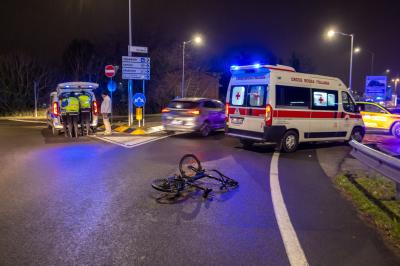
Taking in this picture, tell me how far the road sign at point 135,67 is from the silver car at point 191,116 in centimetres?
401

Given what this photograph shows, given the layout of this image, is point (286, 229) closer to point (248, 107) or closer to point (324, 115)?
point (248, 107)

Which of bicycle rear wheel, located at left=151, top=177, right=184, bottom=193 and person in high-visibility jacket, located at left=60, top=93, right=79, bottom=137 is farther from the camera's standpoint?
person in high-visibility jacket, located at left=60, top=93, right=79, bottom=137

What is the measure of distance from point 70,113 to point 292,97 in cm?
853

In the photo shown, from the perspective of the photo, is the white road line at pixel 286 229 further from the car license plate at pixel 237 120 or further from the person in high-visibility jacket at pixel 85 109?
the person in high-visibility jacket at pixel 85 109

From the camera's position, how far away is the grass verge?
4953 millimetres

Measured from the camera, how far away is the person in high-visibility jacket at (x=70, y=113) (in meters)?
14.6

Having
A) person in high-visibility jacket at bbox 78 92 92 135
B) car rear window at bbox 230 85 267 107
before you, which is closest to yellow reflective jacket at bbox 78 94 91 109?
person in high-visibility jacket at bbox 78 92 92 135

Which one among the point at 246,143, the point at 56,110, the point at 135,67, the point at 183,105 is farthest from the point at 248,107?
the point at 135,67

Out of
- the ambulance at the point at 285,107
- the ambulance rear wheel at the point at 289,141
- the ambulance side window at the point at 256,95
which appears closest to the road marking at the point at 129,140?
the ambulance at the point at 285,107

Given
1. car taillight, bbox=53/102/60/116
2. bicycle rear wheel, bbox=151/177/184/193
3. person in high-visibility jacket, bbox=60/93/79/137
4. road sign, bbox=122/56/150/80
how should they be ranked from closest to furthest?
bicycle rear wheel, bbox=151/177/184/193 → person in high-visibility jacket, bbox=60/93/79/137 → car taillight, bbox=53/102/60/116 → road sign, bbox=122/56/150/80

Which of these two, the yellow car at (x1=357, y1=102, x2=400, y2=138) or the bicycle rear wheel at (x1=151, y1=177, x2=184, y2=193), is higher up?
the yellow car at (x1=357, y1=102, x2=400, y2=138)

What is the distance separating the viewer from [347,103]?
13055mm

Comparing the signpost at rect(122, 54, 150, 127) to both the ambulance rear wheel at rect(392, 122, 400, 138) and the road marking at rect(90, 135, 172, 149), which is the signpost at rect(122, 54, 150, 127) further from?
the ambulance rear wheel at rect(392, 122, 400, 138)

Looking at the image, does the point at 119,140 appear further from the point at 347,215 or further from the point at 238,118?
the point at 347,215
